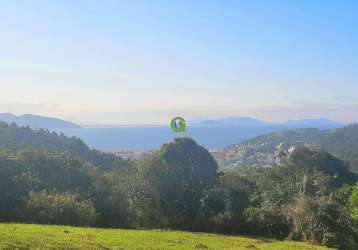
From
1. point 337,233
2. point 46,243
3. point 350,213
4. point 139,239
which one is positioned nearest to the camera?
point 46,243

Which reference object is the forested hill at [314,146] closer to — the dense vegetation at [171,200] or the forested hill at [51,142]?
the forested hill at [51,142]

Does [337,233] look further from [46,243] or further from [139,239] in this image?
[46,243]

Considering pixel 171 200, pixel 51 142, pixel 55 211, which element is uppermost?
pixel 51 142

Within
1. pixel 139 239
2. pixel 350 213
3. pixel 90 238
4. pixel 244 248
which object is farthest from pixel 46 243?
pixel 350 213
